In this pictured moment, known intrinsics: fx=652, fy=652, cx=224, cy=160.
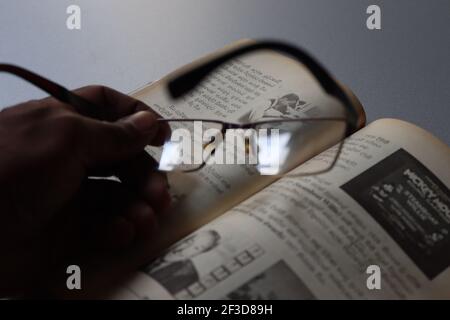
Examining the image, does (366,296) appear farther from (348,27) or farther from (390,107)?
(348,27)

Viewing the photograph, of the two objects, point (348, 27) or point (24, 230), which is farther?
point (348, 27)

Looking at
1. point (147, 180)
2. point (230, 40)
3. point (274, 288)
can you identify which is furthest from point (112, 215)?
point (230, 40)

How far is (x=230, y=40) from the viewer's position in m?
0.78

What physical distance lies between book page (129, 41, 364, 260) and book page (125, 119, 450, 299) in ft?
0.05

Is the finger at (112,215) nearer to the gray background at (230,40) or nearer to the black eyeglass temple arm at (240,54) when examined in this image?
the black eyeglass temple arm at (240,54)

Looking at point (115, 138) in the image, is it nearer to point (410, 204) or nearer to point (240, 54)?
point (240, 54)

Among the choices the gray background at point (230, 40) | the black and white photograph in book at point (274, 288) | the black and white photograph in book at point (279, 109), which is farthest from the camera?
the gray background at point (230, 40)

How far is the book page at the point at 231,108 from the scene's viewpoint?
54cm

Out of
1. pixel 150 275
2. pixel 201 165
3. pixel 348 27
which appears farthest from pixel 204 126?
pixel 348 27

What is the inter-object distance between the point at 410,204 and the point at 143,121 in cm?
23

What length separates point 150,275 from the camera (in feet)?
1.62

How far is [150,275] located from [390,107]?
36 centimetres

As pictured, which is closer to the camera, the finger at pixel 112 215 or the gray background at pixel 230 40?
the finger at pixel 112 215

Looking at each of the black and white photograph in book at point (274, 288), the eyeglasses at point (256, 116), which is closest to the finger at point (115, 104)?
the eyeglasses at point (256, 116)
